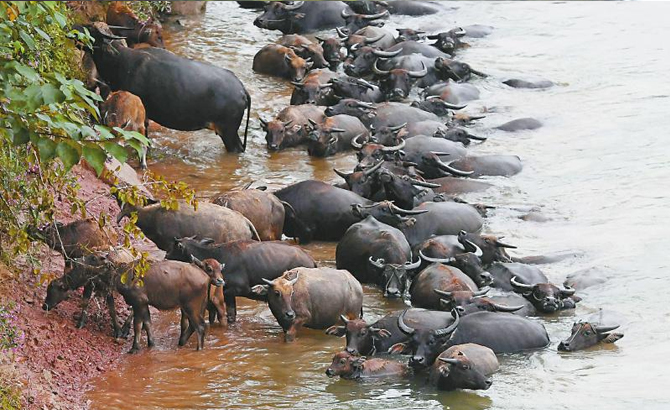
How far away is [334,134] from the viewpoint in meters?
16.0

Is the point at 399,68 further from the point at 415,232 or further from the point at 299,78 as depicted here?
the point at 415,232

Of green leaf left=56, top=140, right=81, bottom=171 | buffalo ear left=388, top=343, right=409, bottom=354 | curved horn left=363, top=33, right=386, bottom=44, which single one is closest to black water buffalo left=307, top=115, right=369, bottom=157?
curved horn left=363, top=33, right=386, bottom=44

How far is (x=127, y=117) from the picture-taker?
13.6 meters

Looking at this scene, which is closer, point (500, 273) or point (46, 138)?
point (46, 138)

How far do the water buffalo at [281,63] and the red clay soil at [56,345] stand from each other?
9094 millimetres

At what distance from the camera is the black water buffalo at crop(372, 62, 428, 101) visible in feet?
61.2

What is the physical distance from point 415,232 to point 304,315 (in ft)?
9.63

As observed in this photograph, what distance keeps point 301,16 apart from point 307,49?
2.87 m

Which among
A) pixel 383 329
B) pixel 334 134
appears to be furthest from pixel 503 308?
pixel 334 134

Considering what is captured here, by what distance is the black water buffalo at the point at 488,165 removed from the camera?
15516 mm

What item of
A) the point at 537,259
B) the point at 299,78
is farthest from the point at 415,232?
the point at 299,78

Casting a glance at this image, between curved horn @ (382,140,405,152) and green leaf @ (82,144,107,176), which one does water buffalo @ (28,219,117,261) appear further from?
curved horn @ (382,140,405,152)

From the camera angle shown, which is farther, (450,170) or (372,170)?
(450,170)

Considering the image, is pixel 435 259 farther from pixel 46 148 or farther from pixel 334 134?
pixel 46 148
